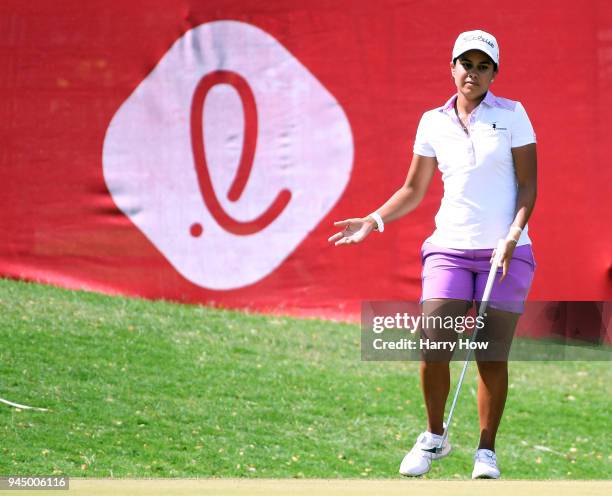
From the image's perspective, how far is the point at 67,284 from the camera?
9.25 meters

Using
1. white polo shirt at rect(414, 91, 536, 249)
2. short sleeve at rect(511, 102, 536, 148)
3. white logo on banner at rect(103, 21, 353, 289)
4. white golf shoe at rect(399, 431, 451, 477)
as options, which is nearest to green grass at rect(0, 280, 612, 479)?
white logo on banner at rect(103, 21, 353, 289)

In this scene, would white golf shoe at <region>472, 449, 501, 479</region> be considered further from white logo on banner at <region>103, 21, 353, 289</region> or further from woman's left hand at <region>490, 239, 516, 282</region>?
white logo on banner at <region>103, 21, 353, 289</region>

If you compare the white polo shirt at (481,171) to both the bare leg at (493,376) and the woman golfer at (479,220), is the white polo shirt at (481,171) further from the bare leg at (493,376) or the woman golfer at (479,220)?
the bare leg at (493,376)

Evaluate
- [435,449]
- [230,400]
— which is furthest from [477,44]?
[230,400]

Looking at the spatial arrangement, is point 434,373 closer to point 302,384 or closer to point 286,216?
point 302,384

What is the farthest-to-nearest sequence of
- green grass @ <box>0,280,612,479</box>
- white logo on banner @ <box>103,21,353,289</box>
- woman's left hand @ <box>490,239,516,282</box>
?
1. white logo on banner @ <box>103,21,353,289</box>
2. green grass @ <box>0,280,612,479</box>
3. woman's left hand @ <box>490,239,516,282</box>

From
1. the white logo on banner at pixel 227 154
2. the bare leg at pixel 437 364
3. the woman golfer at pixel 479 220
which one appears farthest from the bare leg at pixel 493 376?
the white logo on banner at pixel 227 154

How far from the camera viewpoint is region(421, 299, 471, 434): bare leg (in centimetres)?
449

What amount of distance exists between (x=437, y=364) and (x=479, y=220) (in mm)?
548

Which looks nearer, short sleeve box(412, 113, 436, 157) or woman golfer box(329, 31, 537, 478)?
woman golfer box(329, 31, 537, 478)

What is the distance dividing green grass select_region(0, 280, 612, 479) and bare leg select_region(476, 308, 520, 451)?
221cm

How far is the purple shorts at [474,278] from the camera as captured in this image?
14.7ft

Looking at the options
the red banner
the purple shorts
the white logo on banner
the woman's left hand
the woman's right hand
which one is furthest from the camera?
the white logo on banner

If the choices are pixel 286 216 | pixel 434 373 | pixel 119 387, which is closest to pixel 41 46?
pixel 286 216
